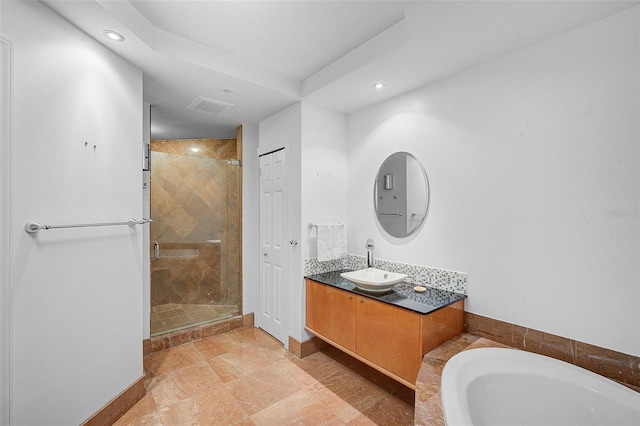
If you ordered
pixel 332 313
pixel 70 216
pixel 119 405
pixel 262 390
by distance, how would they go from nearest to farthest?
pixel 70 216 → pixel 119 405 → pixel 262 390 → pixel 332 313

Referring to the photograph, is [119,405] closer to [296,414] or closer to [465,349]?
[296,414]

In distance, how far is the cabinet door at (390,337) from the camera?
1798mm

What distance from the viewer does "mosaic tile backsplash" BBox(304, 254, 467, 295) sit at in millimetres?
2139

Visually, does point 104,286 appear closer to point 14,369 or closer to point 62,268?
point 62,268

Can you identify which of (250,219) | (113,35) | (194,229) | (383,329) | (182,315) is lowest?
(182,315)

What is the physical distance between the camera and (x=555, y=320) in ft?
5.51

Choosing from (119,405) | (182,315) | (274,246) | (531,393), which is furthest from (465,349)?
(182,315)

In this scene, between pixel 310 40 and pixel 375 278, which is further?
pixel 375 278

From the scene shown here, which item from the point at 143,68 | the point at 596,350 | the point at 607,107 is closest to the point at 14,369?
the point at 143,68

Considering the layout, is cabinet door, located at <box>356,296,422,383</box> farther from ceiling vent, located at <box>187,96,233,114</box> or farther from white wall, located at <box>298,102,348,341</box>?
ceiling vent, located at <box>187,96,233,114</box>

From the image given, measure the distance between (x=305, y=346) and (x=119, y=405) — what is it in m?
1.42

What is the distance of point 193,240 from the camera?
3.14 meters

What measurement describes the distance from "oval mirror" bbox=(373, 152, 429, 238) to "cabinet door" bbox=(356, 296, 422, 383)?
29.9 inches

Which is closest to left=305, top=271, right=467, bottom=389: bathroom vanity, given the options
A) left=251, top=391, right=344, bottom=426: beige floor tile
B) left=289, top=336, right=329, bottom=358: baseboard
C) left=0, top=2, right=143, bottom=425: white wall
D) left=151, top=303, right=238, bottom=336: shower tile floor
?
left=289, top=336, right=329, bottom=358: baseboard
